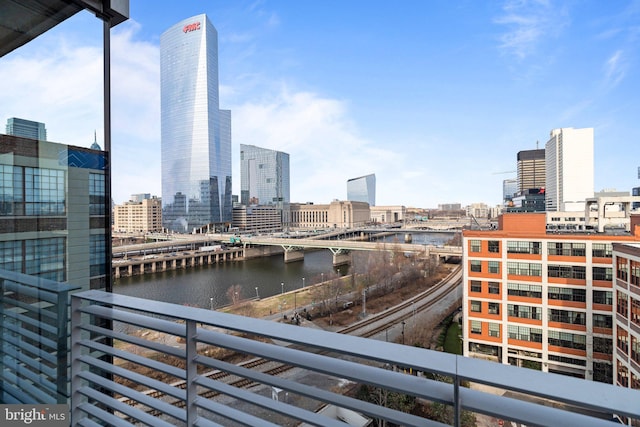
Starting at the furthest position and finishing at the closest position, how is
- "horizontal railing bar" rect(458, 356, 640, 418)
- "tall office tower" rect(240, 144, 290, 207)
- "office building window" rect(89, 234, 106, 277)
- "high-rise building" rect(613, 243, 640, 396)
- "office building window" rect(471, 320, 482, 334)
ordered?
"tall office tower" rect(240, 144, 290, 207) → "office building window" rect(471, 320, 482, 334) → "high-rise building" rect(613, 243, 640, 396) → "office building window" rect(89, 234, 106, 277) → "horizontal railing bar" rect(458, 356, 640, 418)

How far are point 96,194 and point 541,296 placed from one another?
870 centimetres

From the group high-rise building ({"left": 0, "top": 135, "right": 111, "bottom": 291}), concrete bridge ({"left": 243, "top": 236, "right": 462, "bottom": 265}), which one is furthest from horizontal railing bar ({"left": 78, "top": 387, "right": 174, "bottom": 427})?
concrete bridge ({"left": 243, "top": 236, "right": 462, "bottom": 265})

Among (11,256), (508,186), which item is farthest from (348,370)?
(508,186)

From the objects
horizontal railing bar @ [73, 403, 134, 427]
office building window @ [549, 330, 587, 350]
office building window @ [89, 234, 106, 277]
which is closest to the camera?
horizontal railing bar @ [73, 403, 134, 427]

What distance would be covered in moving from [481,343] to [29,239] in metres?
Result: 8.97

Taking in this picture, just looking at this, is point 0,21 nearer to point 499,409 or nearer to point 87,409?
point 87,409

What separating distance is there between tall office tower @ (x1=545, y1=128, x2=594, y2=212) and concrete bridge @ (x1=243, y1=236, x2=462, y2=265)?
2741 centimetres

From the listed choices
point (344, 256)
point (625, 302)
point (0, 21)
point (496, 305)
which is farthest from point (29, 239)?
point (344, 256)

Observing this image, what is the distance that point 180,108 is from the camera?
4197cm

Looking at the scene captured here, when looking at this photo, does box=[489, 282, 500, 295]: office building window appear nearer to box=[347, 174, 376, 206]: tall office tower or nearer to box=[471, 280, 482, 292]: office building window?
box=[471, 280, 482, 292]: office building window

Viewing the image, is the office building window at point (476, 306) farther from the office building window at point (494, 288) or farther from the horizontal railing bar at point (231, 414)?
the horizontal railing bar at point (231, 414)

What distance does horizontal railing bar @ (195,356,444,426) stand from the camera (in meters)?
0.52

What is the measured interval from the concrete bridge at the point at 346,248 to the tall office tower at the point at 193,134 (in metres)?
16.9

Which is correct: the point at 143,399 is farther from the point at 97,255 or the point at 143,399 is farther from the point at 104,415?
the point at 97,255
